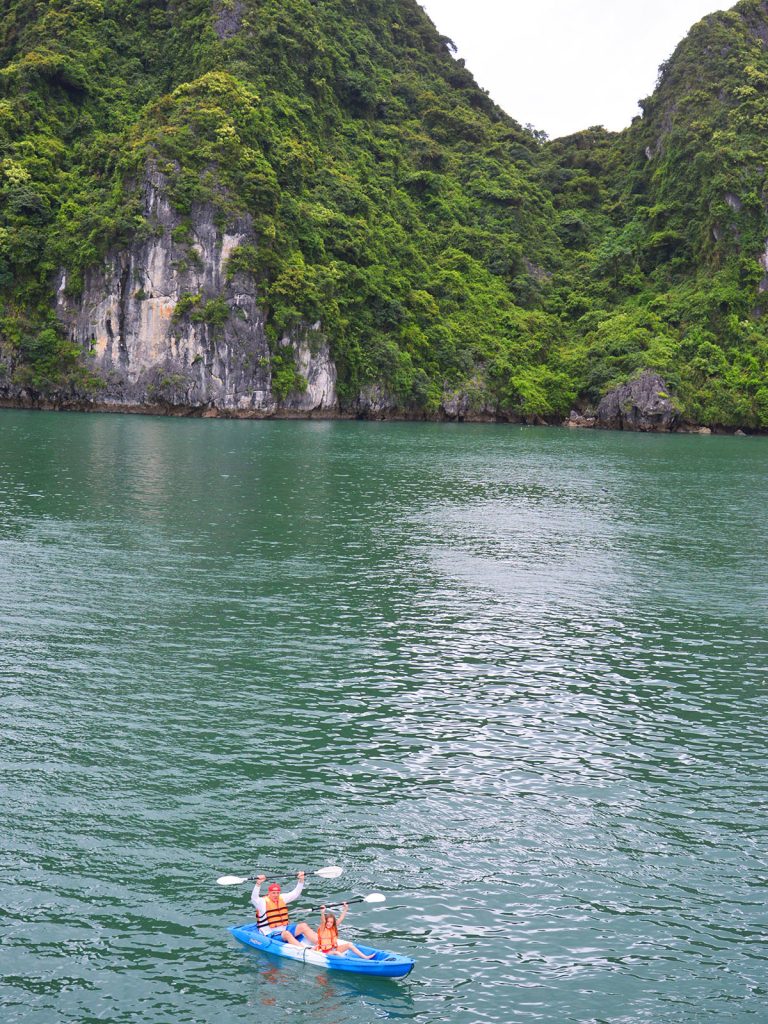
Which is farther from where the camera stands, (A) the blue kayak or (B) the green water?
(B) the green water

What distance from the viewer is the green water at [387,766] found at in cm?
1060

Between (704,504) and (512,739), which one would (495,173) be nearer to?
(704,504)

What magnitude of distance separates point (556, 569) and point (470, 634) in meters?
8.54

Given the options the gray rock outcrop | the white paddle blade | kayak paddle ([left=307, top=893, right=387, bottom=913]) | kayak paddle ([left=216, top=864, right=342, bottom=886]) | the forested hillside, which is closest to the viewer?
kayak paddle ([left=307, top=893, right=387, bottom=913])

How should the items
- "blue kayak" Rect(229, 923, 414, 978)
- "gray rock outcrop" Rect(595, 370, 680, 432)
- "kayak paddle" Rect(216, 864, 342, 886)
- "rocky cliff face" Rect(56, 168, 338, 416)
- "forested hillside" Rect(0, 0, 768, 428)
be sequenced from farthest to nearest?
1. "gray rock outcrop" Rect(595, 370, 680, 432)
2. "forested hillside" Rect(0, 0, 768, 428)
3. "rocky cliff face" Rect(56, 168, 338, 416)
4. "kayak paddle" Rect(216, 864, 342, 886)
5. "blue kayak" Rect(229, 923, 414, 978)

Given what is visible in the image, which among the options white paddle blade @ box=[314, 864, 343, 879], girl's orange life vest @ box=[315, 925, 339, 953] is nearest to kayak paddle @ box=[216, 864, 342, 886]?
white paddle blade @ box=[314, 864, 343, 879]

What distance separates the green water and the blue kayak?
0.18 meters

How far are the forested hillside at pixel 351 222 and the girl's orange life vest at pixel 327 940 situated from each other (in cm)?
8126

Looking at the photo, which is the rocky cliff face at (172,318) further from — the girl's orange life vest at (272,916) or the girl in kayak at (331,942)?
the girl in kayak at (331,942)

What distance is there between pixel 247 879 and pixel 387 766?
4.26m

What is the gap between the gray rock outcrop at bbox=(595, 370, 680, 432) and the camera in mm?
96875

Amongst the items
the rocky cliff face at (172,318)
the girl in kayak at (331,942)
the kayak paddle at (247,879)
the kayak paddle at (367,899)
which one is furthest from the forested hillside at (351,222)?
the girl in kayak at (331,942)

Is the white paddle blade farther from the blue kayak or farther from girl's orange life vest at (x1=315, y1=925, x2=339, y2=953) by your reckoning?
girl's orange life vest at (x1=315, y1=925, x2=339, y2=953)

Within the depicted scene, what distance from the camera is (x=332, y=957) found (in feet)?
34.7
